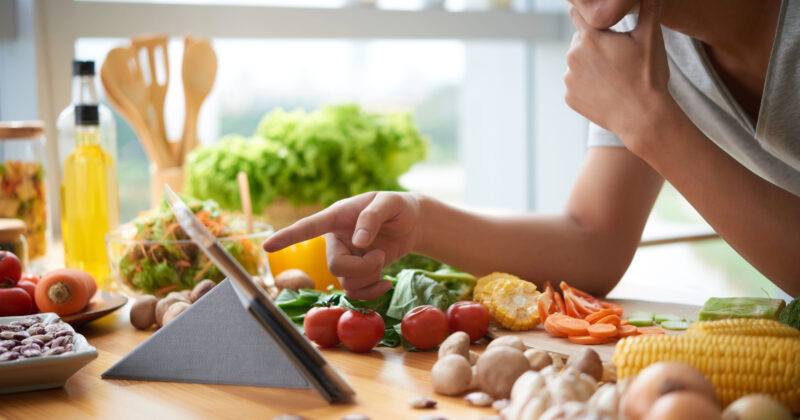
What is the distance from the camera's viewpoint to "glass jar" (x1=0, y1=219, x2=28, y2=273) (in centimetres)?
142

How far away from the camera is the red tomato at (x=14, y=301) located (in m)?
1.16

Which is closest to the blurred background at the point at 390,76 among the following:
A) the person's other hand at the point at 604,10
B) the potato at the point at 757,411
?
the person's other hand at the point at 604,10

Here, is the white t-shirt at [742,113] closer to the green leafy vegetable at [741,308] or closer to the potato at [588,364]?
the green leafy vegetable at [741,308]

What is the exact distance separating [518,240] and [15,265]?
0.83 m

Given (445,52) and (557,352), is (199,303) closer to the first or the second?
(557,352)

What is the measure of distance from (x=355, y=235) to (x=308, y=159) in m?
0.97

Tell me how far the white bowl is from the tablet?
8.6 inches

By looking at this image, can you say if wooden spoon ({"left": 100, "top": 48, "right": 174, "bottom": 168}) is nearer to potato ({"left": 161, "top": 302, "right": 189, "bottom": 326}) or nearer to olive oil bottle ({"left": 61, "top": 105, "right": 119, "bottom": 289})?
olive oil bottle ({"left": 61, "top": 105, "right": 119, "bottom": 289})

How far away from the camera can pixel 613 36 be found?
1.28 meters

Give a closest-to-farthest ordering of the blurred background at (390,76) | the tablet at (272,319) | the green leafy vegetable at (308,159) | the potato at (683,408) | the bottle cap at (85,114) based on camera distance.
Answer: the potato at (683,408), the tablet at (272,319), the bottle cap at (85,114), the green leafy vegetable at (308,159), the blurred background at (390,76)

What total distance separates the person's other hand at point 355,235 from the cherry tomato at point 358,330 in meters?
0.08

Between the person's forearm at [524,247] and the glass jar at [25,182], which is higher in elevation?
the glass jar at [25,182]

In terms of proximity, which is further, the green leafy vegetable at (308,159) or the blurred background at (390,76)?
the blurred background at (390,76)

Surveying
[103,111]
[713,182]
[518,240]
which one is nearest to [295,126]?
[103,111]
